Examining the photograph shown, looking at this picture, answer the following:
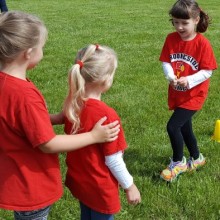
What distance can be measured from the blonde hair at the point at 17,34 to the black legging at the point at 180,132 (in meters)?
Answer: 2.00

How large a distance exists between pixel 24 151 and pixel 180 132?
80.6 inches

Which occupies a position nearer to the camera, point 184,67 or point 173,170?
point 184,67

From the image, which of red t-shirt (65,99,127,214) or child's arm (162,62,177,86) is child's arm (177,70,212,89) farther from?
red t-shirt (65,99,127,214)

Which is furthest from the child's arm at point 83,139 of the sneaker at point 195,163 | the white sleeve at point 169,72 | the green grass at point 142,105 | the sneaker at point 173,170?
the sneaker at point 195,163

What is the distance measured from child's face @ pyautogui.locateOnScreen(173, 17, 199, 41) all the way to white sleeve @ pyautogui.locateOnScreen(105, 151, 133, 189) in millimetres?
1791

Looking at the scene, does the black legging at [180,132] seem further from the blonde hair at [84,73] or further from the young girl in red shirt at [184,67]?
the blonde hair at [84,73]

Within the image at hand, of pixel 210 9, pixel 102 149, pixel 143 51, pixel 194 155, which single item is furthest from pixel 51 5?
pixel 102 149

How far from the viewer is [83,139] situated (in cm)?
238

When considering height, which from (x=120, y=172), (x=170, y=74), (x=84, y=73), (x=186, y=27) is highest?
(x=84, y=73)

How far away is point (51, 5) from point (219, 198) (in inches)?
641

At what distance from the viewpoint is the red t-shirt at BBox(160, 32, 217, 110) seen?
3.90m

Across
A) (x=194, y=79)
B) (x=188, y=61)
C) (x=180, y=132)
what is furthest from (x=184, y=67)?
(x=180, y=132)

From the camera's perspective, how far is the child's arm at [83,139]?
2.32 metres

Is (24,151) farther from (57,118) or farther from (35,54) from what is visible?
(35,54)
